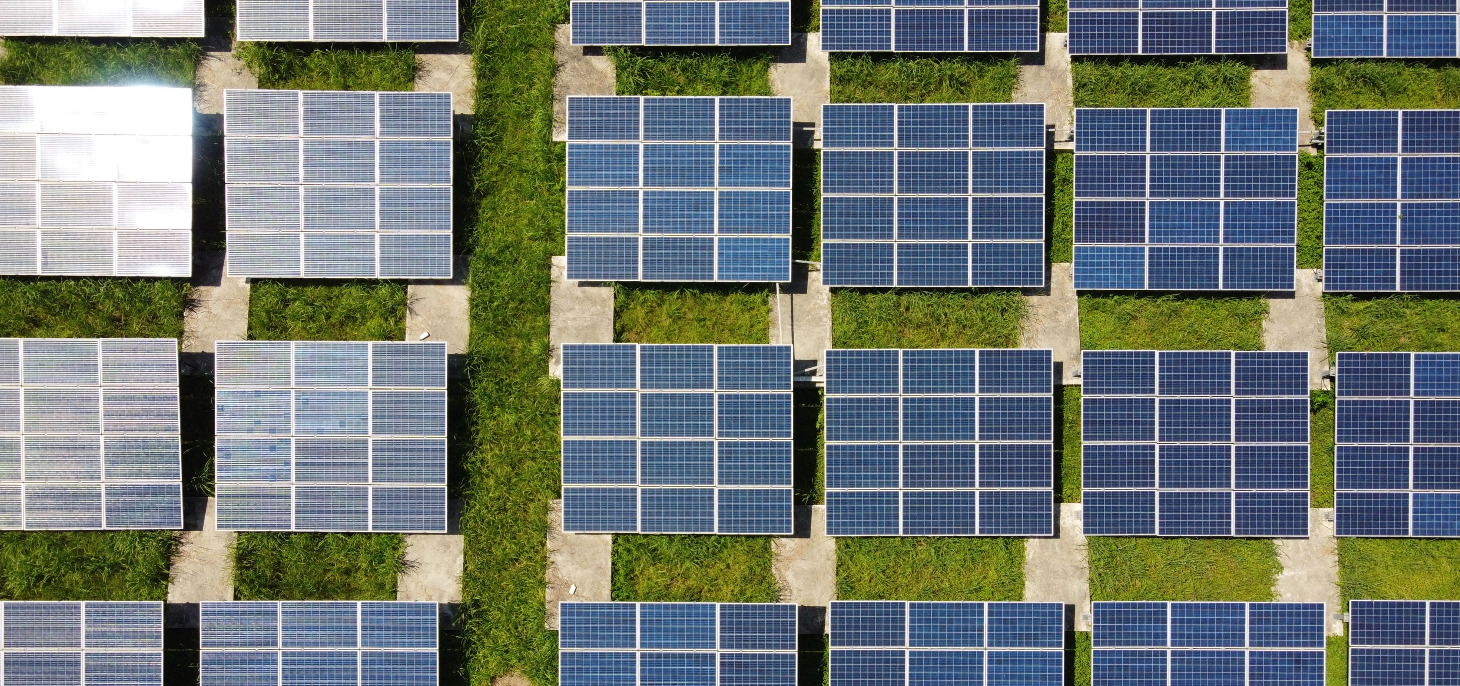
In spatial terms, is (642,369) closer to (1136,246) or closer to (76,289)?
(1136,246)

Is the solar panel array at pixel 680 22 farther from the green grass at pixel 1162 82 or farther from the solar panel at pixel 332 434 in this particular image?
the solar panel at pixel 332 434

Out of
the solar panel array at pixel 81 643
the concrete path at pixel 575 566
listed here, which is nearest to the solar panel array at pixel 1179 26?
the concrete path at pixel 575 566

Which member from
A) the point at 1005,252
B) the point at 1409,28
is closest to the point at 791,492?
the point at 1005,252

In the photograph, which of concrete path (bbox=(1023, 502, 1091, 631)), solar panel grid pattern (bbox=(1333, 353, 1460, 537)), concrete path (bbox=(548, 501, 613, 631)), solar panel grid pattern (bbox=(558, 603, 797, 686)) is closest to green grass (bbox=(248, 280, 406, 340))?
concrete path (bbox=(548, 501, 613, 631))

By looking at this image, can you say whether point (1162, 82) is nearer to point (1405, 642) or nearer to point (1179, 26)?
point (1179, 26)

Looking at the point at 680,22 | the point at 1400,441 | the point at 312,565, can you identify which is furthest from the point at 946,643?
the point at 680,22

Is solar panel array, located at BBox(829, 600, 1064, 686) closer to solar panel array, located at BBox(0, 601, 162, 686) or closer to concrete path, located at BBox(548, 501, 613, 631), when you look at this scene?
concrete path, located at BBox(548, 501, 613, 631)
